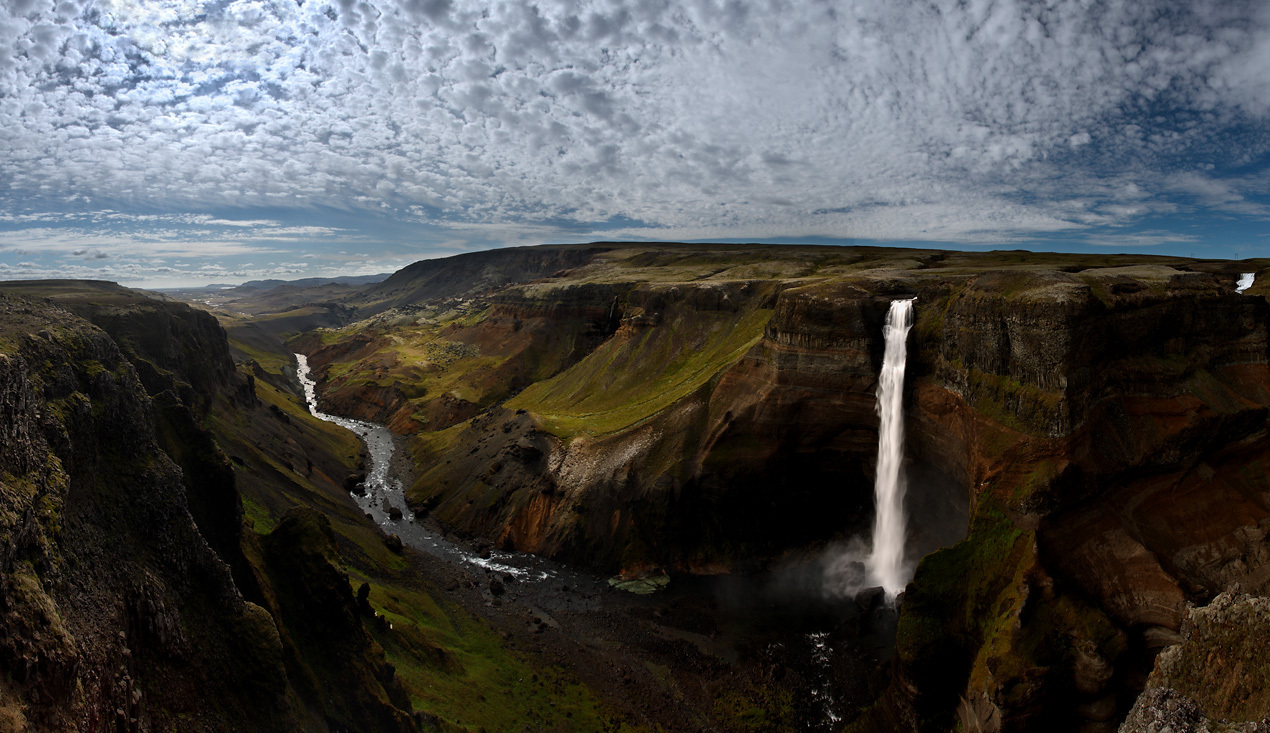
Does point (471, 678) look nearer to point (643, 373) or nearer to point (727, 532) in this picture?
point (727, 532)

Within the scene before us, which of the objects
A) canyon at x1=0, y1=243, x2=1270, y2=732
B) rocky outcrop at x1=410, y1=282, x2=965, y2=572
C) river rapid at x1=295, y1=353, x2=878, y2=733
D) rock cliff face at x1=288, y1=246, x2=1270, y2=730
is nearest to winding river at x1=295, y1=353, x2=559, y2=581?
river rapid at x1=295, y1=353, x2=878, y2=733

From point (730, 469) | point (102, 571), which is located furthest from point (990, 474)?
point (102, 571)

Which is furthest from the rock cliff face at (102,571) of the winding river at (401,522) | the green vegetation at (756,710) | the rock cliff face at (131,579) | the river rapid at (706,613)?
the winding river at (401,522)

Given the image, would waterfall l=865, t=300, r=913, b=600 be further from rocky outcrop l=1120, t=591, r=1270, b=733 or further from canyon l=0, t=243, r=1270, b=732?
rocky outcrop l=1120, t=591, r=1270, b=733

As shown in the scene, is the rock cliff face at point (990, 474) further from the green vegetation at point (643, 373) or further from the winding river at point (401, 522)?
the winding river at point (401, 522)

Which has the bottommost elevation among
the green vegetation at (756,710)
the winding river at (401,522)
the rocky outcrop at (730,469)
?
the winding river at (401,522)

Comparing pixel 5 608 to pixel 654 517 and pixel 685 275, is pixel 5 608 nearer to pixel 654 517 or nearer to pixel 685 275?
pixel 654 517

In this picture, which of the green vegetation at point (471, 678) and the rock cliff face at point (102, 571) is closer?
the rock cliff face at point (102, 571)
